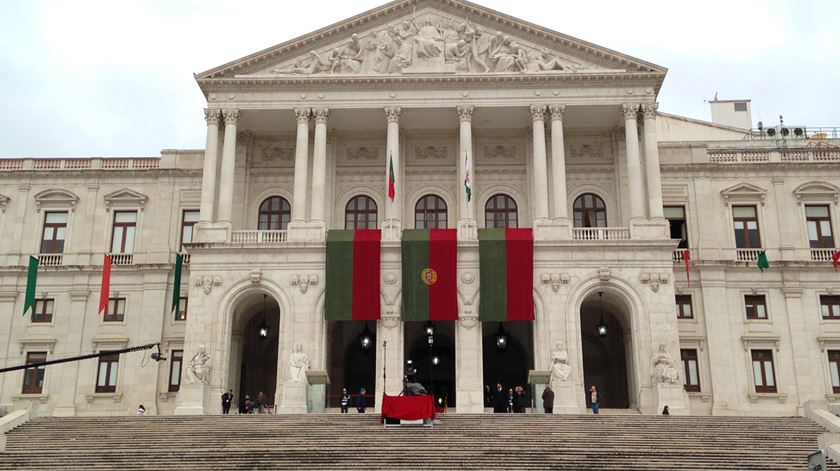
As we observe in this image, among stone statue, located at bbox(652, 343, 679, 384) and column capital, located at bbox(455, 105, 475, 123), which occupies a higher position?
column capital, located at bbox(455, 105, 475, 123)

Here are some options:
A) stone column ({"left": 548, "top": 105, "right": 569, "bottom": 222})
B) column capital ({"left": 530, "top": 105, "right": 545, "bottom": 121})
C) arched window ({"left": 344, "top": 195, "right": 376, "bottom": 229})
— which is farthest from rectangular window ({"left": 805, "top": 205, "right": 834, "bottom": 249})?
arched window ({"left": 344, "top": 195, "right": 376, "bottom": 229})

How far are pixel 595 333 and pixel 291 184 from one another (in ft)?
56.3

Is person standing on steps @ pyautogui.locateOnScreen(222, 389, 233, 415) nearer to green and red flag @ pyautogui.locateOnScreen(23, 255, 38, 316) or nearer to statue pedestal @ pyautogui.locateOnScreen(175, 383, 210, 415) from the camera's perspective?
statue pedestal @ pyautogui.locateOnScreen(175, 383, 210, 415)

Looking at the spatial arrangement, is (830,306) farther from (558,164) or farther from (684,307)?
(558,164)

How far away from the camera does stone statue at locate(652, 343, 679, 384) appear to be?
38.9 metres

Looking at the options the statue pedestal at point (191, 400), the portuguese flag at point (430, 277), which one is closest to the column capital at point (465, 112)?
the portuguese flag at point (430, 277)

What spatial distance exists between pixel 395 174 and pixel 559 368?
40.6 feet

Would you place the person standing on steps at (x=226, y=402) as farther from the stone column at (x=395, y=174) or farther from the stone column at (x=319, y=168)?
the stone column at (x=395, y=174)

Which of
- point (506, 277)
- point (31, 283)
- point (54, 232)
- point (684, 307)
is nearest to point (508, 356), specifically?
point (506, 277)

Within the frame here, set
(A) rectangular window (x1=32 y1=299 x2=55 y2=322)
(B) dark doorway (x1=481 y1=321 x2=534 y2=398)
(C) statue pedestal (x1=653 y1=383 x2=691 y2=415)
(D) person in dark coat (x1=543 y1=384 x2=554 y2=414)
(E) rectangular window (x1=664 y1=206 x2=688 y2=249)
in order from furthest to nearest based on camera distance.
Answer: (E) rectangular window (x1=664 y1=206 x2=688 y2=249), (A) rectangular window (x1=32 y1=299 x2=55 y2=322), (B) dark doorway (x1=481 y1=321 x2=534 y2=398), (C) statue pedestal (x1=653 y1=383 x2=691 y2=415), (D) person in dark coat (x1=543 y1=384 x2=554 y2=414)

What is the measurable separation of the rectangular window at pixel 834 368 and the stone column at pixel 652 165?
37.7 feet

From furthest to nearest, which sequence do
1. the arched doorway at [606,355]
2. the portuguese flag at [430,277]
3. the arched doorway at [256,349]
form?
the arched doorway at [606,355]
the arched doorway at [256,349]
the portuguese flag at [430,277]

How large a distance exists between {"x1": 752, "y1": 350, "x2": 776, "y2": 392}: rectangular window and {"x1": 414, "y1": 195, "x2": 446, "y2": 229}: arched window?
54.2ft

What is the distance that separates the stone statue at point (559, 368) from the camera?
38406 millimetres
